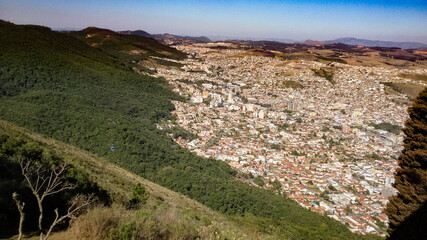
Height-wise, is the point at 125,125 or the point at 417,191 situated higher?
the point at 417,191

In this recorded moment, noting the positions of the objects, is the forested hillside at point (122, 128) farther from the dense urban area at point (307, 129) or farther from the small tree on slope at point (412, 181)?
the small tree on slope at point (412, 181)

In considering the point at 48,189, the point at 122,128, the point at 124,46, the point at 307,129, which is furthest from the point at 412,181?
the point at 124,46

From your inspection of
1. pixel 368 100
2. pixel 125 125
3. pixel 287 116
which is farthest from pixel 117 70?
pixel 368 100

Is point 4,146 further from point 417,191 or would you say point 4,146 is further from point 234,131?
point 234,131

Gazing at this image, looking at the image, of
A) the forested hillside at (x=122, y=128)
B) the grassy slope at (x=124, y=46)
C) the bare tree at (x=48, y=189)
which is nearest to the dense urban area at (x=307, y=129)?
the forested hillside at (x=122, y=128)

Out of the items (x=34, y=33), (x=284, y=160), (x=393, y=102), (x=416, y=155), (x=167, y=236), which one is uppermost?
(x=34, y=33)

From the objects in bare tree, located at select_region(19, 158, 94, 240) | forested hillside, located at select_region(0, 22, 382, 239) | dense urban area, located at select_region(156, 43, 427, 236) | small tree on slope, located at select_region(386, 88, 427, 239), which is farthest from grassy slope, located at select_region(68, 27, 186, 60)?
small tree on slope, located at select_region(386, 88, 427, 239)

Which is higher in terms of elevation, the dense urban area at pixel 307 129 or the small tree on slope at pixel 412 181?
the small tree on slope at pixel 412 181
